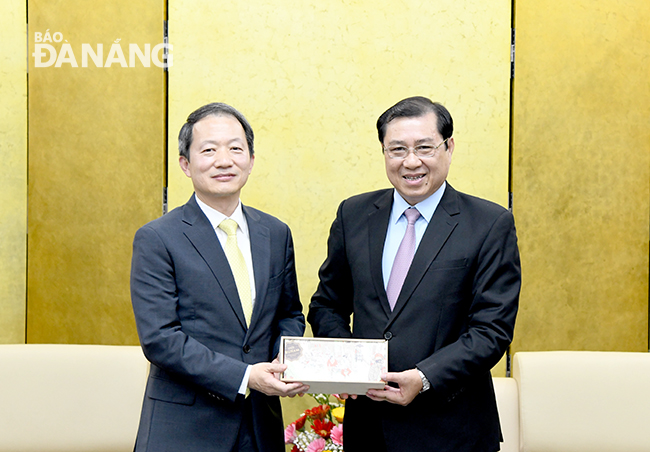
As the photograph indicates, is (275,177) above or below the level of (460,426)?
above

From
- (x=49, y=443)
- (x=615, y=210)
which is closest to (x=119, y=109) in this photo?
(x=49, y=443)

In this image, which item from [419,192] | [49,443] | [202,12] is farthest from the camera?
[202,12]

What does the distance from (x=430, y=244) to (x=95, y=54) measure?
2.12 metres

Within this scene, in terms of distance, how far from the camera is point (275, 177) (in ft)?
10.5

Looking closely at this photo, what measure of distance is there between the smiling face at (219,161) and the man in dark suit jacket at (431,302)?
16.6 inches

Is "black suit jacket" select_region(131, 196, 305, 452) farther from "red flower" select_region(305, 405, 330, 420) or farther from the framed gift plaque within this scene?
"red flower" select_region(305, 405, 330, 420)

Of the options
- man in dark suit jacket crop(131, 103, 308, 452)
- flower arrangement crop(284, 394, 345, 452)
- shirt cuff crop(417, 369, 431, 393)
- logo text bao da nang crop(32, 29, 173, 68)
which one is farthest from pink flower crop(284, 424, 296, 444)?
logo text bao da nang crop(32, 29, 173, 68)

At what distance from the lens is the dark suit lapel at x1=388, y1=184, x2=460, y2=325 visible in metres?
1.90

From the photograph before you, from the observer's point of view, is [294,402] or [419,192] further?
[294,402]

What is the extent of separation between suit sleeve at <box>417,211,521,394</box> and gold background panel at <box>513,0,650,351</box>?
4.32ft

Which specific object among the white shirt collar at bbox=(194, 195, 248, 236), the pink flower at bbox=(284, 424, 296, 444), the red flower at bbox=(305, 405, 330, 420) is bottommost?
the pink flower at bbox=(284, 424, 296, 444)

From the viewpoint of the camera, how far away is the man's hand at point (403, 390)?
180 centimetres

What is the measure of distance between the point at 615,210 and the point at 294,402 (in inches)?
72.8

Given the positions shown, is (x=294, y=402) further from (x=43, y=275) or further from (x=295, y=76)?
(x=295, y=76)
